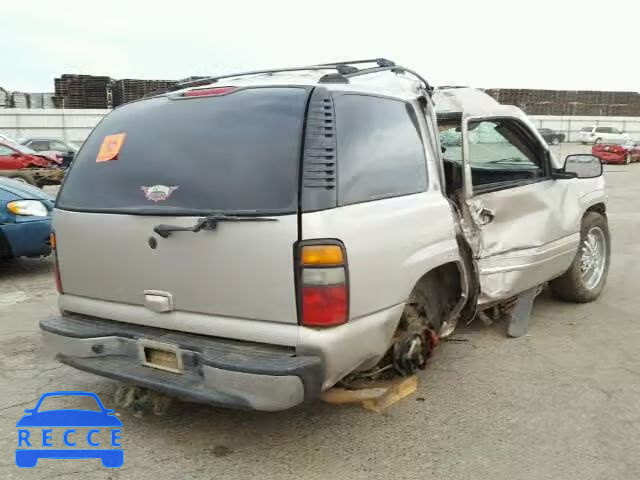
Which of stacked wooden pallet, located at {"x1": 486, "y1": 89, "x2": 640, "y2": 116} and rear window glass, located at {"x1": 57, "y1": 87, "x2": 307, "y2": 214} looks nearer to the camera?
rear window glass, located at {"x1": 57, "y1": 87, "x2": 307, "y2": 214}

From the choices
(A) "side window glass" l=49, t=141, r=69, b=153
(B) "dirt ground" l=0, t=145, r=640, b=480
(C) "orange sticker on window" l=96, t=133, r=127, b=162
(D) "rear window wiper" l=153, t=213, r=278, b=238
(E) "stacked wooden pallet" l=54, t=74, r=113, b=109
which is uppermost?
(E) "stacked wooden pallet" l=54, t=74, r=113, b=109

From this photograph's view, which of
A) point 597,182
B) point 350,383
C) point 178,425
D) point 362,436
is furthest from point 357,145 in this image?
point 597,182

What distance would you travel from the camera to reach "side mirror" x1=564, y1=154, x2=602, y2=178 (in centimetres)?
518

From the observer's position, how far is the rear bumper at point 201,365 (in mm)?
2570

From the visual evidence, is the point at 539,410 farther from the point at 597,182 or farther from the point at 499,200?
the point at 597,182

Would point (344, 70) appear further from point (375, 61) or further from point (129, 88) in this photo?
point (129, 88)

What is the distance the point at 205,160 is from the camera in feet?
9.37

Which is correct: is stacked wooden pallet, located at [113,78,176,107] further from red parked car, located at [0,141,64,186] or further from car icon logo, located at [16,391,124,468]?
car icon logo, located at [16,391,124,468]

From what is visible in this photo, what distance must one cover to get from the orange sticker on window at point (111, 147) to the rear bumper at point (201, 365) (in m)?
0.90

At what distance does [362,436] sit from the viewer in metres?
3.13

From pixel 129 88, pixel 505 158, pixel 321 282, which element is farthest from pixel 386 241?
pixel 129 88

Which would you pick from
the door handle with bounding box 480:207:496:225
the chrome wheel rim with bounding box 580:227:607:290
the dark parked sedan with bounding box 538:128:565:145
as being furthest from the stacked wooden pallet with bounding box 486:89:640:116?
the door handle with bounding box 480:207:496:225

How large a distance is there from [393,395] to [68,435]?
71.5 inches

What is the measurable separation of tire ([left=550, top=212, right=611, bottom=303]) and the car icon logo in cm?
402
